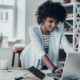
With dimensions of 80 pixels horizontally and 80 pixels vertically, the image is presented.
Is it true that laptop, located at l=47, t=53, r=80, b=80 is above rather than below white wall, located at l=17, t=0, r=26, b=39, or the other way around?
below

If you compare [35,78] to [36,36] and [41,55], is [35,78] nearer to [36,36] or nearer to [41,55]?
[41,55]

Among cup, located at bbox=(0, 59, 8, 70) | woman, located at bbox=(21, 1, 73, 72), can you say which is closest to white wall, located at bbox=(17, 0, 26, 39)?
woman, located at bbox=(21, 1, 73, 72)

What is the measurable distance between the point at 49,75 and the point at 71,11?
2.29 meters

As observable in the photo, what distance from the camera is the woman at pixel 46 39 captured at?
3002 millimetres

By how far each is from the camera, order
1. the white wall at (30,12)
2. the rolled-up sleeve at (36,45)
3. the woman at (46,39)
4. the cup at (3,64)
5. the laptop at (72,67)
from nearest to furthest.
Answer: the laptop at (72,67) → the cup at (3,64) → the rolled-up sleeve at (36,45) → the woman at (46,39) → the white wall at (30,12)

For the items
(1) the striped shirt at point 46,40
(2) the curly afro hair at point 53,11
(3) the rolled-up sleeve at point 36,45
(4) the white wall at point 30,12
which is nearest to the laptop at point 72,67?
(3) the rolled-up sleeve at point 36,45

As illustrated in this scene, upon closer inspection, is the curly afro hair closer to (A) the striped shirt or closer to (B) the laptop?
(A) the striped shirt

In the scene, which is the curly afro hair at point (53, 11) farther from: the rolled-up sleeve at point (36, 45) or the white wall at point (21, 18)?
the white wall at point (21, 18)

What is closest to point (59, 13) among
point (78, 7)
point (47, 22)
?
point (47, 22)

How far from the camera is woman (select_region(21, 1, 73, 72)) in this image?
300cm

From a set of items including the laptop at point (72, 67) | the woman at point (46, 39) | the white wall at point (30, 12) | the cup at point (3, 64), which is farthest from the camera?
the white wall at point (30, 12)

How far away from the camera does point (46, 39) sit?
10.2 feet

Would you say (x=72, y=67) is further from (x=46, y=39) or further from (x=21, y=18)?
(x=21, y=18)

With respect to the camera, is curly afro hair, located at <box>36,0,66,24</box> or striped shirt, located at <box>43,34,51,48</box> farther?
curly afro hair, located at <box>36,0,66,24</box>
